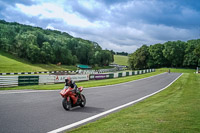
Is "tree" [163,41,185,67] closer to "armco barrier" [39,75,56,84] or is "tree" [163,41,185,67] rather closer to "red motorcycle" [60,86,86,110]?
"armco barrier" [39,75,56,84]

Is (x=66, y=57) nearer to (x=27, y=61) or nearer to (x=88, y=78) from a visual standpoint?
(x=27, y=61)

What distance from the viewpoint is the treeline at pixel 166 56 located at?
9850 cm

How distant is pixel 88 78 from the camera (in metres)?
33.3

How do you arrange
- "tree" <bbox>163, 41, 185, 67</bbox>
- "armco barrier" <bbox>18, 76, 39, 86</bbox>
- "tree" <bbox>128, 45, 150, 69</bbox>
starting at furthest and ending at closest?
"tree" <bbox>128, 45, 150, 69</bbox>, "tree" <bbox>163, 41, 185, 67</bbox>, "armco barrier" <bbox>18, 76, 39, 86</bbox>

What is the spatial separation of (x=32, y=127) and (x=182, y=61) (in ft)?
355

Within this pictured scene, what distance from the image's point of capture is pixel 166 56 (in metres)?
101

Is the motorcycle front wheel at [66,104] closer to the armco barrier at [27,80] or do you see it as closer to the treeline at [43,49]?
the armco barrier at [27,80]

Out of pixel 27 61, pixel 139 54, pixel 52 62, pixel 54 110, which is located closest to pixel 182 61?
pixel 139 54

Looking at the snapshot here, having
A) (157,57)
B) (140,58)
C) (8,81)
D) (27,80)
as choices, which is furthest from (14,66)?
(157,57)

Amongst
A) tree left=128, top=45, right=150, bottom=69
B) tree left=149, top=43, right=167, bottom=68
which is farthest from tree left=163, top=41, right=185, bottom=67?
tree left=128, top=45, right=150, bottom=69

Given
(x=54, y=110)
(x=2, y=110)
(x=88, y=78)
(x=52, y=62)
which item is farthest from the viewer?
(x=52, y=62)

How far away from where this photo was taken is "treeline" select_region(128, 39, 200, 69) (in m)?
98.5

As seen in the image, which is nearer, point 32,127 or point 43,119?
point 32,127

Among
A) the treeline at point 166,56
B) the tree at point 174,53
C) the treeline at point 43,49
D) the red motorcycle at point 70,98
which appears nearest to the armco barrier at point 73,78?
the red motorcycle at point 70,98
